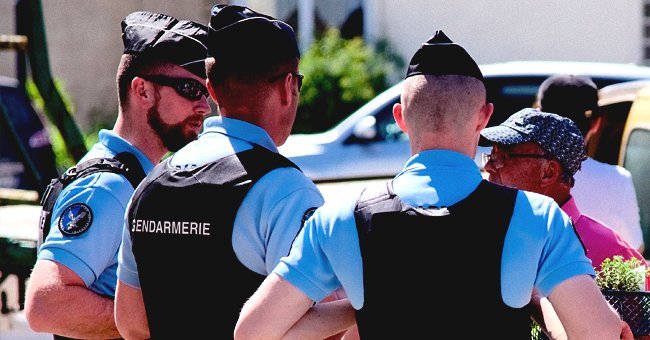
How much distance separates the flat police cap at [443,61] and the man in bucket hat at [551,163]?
1.02m

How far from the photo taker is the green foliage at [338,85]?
15.4m

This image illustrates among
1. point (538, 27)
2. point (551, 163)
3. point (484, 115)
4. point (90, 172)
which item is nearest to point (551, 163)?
point (551, 163)

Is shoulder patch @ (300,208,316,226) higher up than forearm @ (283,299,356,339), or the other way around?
shoulder patch @ (300,208,316,226)

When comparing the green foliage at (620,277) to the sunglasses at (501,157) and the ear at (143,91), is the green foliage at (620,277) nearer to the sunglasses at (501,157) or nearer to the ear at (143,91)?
the sunglasses at (501,157)

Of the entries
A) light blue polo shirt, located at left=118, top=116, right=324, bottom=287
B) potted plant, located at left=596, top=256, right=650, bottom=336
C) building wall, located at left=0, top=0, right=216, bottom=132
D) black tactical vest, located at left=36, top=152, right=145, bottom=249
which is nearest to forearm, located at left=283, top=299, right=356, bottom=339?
light blue polo shirt, located at left=118, top=116, right=324, bottom=287

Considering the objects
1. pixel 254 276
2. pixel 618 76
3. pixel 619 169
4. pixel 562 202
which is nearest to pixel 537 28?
pixel 618 76

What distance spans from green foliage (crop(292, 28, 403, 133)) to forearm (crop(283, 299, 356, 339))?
12.6 metres

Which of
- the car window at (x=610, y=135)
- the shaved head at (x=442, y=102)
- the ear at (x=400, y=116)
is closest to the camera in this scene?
the shaved head at (x=442, y=102)

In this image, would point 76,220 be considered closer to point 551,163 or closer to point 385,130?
point 551,163

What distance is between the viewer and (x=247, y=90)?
306cm

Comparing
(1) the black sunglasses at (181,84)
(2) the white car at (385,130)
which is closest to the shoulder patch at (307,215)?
(1) the black sunglasses at (181,84)

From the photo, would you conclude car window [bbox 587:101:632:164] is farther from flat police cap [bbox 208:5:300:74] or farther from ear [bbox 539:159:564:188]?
flat police cap [bbox 208:5:300:74]

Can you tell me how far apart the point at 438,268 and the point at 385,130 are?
319 inches

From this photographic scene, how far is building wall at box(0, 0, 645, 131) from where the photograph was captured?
49.6 ft
